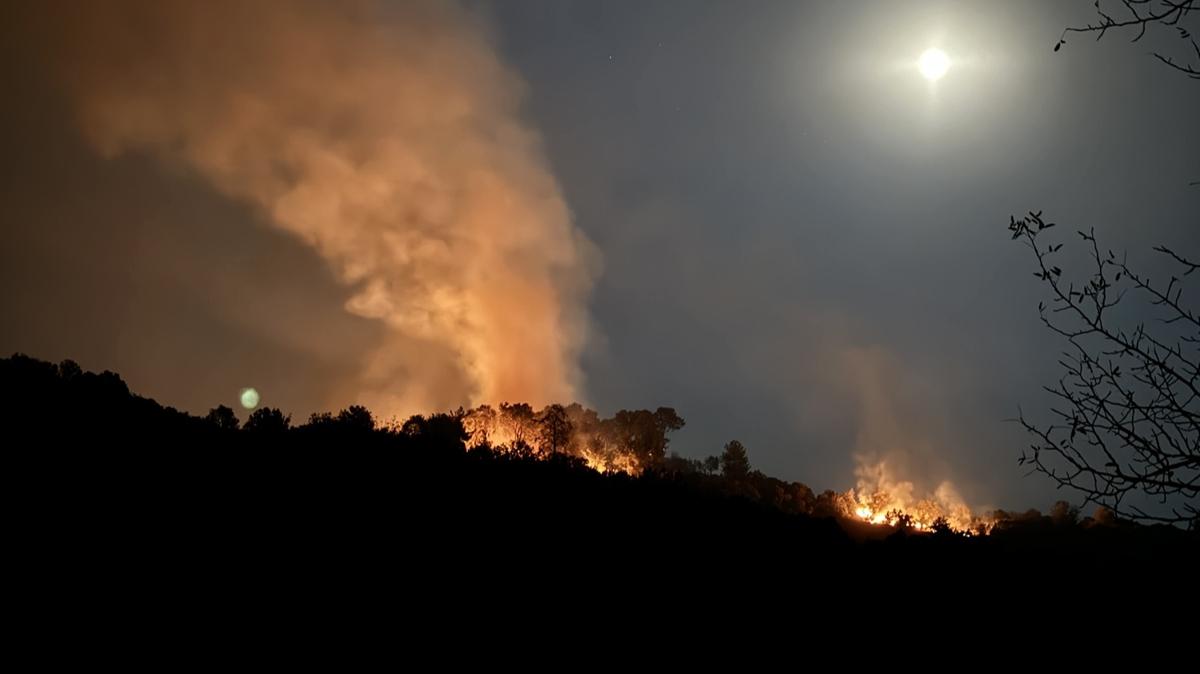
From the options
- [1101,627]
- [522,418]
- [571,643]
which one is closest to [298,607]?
[571,643]

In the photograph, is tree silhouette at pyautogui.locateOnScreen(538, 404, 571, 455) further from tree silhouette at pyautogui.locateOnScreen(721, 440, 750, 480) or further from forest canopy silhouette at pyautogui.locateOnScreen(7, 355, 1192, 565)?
forest canopy silhouette at pyautogui.locateOnScreen(7, 355, 1192, 565)

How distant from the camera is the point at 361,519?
8695 millimetres

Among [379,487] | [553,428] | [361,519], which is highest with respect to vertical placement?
[553,428]

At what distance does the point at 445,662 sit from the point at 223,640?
232cm

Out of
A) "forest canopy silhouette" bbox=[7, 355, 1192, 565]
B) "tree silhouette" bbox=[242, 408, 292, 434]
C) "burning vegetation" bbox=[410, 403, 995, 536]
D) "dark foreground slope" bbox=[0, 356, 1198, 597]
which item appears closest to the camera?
"dark foreground slope" bbox=[0, 356, 1198, 597]

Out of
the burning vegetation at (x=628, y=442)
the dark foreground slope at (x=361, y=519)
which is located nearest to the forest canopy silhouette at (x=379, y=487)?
the dark foreground slope at (x=361, y=519)

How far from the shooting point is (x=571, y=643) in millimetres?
6812

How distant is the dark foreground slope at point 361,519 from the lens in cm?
714

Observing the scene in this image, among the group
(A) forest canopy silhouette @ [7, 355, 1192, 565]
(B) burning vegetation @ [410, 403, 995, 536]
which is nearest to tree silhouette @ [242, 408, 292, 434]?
(A) forest canopy silhouette @ [7, 355, 1192, 565]

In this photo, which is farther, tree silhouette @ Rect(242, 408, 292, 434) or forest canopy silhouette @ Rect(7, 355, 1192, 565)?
tree silhouette @ Rect(242, 408, 292, 434)

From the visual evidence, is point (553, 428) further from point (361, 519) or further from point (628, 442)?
point (361, 519)

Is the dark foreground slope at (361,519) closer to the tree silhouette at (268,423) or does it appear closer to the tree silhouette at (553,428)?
the tree silhouette at (268,423)

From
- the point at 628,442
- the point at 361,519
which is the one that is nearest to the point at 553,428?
the point at 628,442

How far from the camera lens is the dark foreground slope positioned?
7137 millimetres
